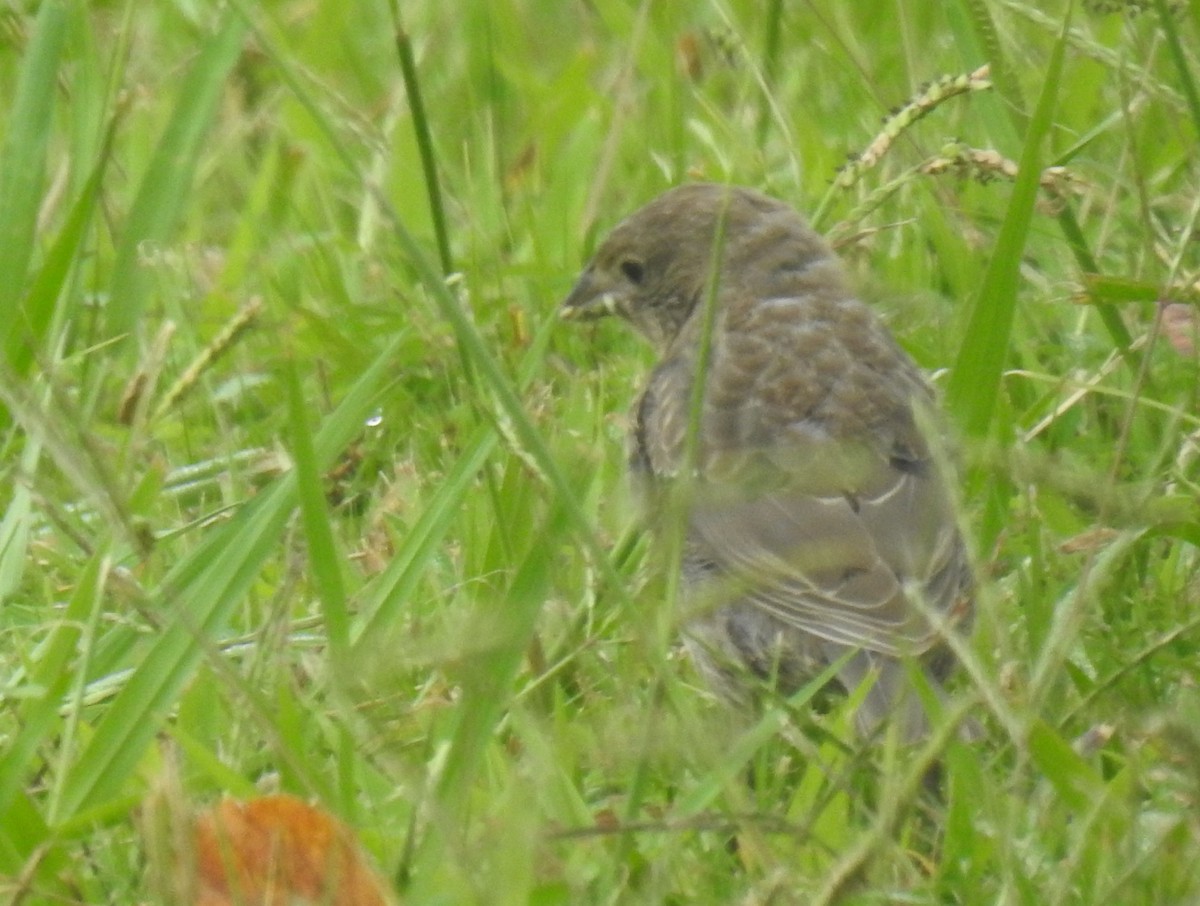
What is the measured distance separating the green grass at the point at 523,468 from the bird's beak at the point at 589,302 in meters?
0.19

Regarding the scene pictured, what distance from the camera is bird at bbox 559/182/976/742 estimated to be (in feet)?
13.6

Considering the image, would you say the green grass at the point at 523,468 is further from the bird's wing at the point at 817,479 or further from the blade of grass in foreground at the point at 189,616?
the bird's wing at the point at 817,479

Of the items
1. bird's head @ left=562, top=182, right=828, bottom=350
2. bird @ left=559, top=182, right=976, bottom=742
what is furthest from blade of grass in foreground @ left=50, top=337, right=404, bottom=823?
bird's head @ left=562, top=182, right=828, bottom=350

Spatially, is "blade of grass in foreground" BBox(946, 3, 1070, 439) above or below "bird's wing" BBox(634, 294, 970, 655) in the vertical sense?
above

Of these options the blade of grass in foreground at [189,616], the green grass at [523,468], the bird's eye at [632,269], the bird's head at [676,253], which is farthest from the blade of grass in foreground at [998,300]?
the bird's eye at [632,269]

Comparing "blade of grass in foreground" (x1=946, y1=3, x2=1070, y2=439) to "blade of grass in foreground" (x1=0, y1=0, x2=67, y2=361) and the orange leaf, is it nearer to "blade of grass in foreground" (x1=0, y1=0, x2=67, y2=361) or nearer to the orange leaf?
the orange leaf

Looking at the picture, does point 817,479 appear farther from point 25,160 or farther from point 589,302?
point 25,160

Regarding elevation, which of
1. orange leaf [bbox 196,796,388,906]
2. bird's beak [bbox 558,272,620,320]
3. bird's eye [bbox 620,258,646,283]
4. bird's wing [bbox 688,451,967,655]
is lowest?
bird's wing [bbox 688,451,967,655]

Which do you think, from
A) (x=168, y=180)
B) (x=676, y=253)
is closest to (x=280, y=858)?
(x=168, y=180)

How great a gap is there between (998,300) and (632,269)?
76.3 inches

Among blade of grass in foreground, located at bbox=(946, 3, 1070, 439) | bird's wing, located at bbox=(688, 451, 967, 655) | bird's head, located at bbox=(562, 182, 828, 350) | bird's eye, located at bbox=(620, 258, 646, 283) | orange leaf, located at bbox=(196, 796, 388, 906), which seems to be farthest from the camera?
bird's eye, located at bbox=(620, 258, 646, 283)

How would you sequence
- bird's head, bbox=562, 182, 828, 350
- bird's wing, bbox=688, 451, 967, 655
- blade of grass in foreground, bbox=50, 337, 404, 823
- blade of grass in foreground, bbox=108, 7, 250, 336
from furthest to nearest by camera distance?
1. bird's head, bbox=562, 182, 828, 350
2. blade of grass in foreground, bbox=108, 7, 250, 336
3. bird's wing, bbox=688, 451, 967, 655
4. blade of grass in foreground, bbox=50, 337, 404, 823

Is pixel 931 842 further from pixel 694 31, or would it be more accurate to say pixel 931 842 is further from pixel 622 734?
pixel 694 31

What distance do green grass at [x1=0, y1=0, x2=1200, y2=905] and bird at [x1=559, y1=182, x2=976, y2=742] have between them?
14cm
